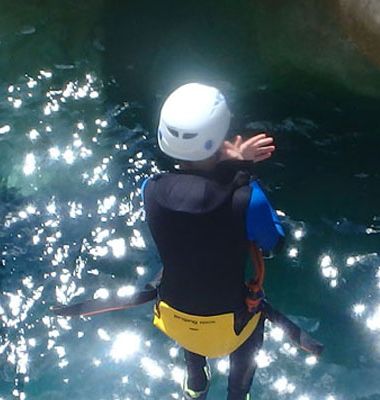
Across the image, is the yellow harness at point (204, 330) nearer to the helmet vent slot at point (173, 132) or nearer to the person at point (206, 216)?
the person at point (206, 216)

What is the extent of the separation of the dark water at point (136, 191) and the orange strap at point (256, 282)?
156cm

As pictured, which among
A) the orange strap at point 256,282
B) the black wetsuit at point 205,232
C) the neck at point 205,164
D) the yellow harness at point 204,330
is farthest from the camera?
the yellow harness at point 204,330

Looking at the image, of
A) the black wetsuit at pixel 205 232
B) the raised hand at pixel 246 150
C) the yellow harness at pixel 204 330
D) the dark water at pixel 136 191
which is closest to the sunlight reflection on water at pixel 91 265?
the dark water at pixel 136 191

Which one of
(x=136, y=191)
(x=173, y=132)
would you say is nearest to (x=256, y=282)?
(x=173, y=132)

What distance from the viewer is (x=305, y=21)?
9125 mm

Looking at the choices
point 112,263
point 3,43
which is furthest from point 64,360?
point 3,43

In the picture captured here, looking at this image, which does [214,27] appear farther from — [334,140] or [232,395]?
[232,395]

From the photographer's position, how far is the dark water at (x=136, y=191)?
21.3 ft

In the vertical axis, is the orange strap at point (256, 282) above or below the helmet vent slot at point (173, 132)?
below

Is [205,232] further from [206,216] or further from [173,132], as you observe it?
[173,132]

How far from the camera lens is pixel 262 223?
456 centimetres

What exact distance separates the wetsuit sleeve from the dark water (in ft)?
6.86

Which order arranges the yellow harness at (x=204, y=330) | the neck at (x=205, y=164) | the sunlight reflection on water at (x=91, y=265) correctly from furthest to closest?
the sunlight reflection on water at (x=91, y=265)
the yellow harness at (x=204, y=330)
the neck at (x=205, y=164)

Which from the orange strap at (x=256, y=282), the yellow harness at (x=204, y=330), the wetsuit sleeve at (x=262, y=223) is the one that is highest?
the wetsuit sleeve at (x=262, y=223)
